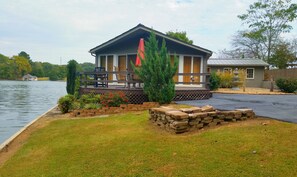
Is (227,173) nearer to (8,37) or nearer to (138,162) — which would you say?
(138,162)

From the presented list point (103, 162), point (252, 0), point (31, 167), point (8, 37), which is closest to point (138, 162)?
point (103, 162)

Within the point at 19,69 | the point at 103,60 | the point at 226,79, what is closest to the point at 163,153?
the point at 103,60

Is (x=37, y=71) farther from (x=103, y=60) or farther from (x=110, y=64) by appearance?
(x=110, y=64)

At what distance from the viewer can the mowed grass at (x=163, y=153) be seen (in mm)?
3586

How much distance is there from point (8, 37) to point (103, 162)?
116ft

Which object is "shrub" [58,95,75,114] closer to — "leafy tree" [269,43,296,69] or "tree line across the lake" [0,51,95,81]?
"leafy tree" [269,43,296,69]

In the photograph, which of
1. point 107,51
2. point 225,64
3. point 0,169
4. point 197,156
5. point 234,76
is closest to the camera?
point 197,156

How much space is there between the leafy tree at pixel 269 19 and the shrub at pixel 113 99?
94.3 feet

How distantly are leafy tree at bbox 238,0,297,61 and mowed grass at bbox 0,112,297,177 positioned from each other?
103 ft

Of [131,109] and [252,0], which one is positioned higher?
[252,0]

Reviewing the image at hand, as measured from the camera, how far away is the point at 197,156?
4.00 meters

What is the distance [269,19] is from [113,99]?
1193 inches


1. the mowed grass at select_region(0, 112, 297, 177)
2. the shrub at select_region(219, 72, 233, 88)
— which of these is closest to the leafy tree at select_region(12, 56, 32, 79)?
the shrub at select_region(219, 72, 233, 88)

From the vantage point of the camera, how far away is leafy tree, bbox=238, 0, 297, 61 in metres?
30.7
